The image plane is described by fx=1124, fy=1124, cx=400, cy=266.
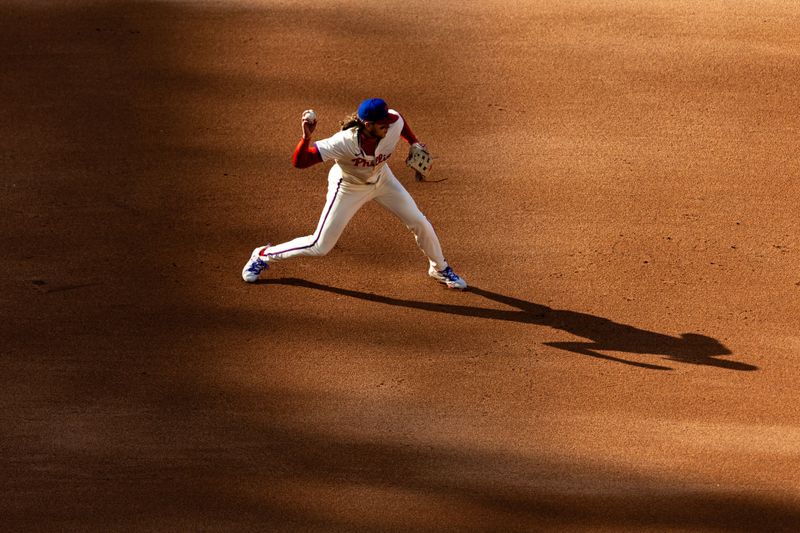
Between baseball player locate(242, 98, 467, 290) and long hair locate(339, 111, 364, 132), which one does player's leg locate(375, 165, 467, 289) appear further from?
long hair locate(339, 111, 364, 132)

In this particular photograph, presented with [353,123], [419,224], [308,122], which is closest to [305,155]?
[308,122]

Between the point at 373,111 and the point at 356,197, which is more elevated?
the point at 373,111

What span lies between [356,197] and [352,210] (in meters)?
0.14

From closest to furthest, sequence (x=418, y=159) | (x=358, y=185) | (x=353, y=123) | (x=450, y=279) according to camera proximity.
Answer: (x=353, y=123) < (x=418, y=159) < (x=358, y=185) < (x=450, y=279)

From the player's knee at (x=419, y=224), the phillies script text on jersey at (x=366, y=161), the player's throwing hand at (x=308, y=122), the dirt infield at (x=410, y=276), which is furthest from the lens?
the player's knee at (x=419, y=224)

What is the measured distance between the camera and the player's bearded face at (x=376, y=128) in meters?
8.99

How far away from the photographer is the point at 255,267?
33.0 ft

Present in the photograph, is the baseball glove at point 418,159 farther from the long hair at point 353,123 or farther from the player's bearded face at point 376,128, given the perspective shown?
the long hair at point 353,123

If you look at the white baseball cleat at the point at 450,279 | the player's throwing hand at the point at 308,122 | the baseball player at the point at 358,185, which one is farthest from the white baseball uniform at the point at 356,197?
the player's throwing hand at the point at 308,122

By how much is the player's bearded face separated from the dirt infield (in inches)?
64.8

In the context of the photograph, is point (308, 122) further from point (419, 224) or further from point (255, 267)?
point (255, 267)

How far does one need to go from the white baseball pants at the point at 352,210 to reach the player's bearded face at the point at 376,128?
507 mm

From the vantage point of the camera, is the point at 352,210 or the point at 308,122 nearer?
the point at 308,122

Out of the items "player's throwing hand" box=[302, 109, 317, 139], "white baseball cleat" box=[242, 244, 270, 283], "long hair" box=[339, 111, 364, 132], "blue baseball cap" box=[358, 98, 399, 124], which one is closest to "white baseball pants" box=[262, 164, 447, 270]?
"white baseball cleat" box=[242, 244, 270, 283]
